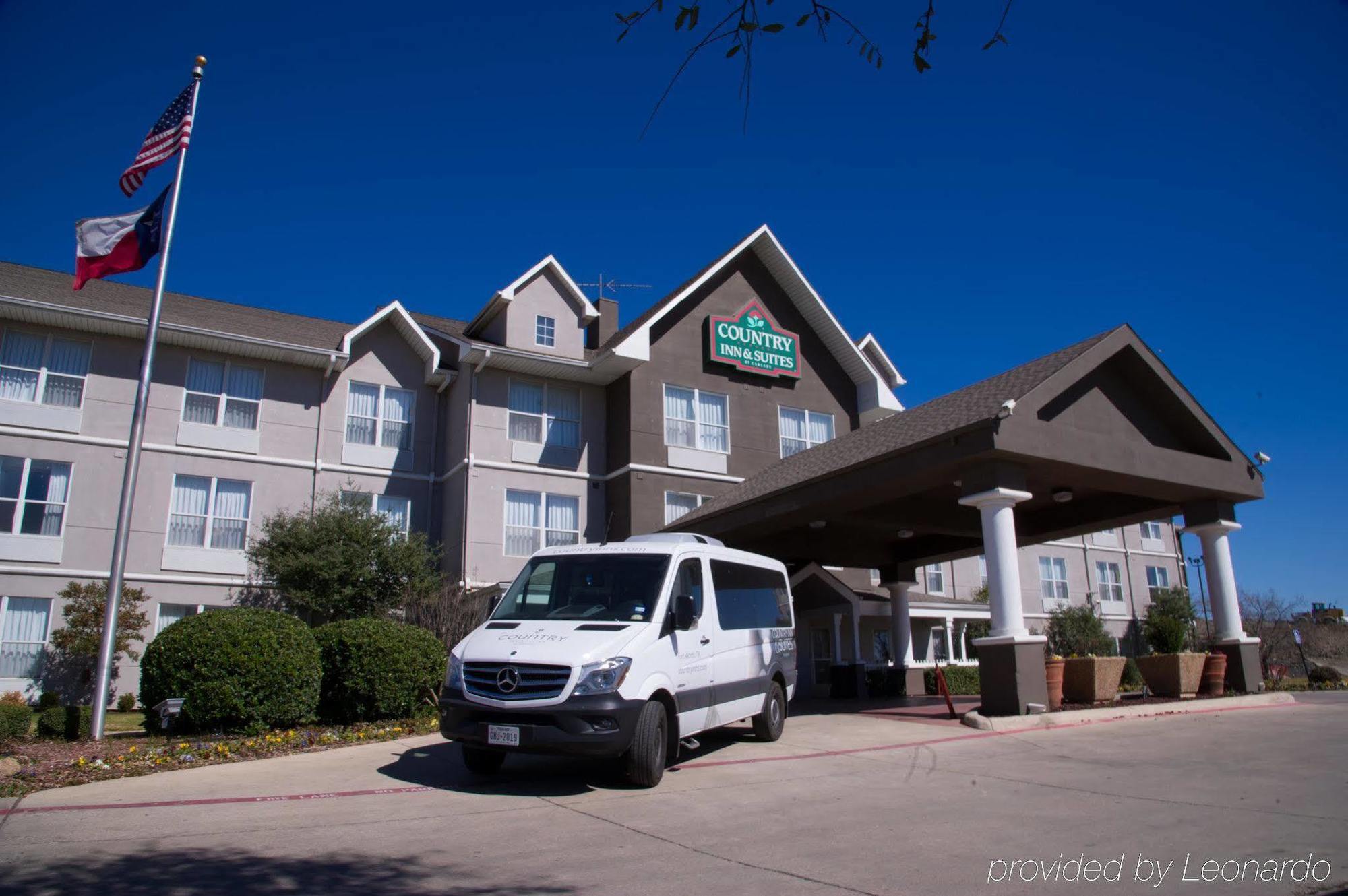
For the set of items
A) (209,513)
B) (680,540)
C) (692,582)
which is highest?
(209,513)

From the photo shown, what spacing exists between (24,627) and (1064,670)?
22.9m

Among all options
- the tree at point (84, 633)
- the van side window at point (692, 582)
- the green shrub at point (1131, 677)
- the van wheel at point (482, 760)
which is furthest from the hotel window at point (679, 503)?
the van wheel at point (482, 760)

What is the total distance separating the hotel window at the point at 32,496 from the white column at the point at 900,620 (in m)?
20.9

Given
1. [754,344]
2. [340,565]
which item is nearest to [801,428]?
[754,344]

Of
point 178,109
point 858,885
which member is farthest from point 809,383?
point 858,885

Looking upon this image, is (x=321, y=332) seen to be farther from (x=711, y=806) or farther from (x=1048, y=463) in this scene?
(x=711, y=806)

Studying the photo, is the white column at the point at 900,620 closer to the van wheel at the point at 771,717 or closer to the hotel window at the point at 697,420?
the hotel window at the point at 697,420

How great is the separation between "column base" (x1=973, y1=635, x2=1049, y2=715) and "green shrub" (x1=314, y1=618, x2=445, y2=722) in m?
8.64

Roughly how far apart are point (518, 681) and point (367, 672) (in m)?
6.20

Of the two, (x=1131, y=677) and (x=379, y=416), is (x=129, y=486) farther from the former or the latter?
(x=1131, y=677)

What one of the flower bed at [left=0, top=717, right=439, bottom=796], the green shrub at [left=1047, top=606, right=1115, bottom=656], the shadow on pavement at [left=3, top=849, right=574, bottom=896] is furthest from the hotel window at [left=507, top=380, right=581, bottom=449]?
the green shrub at [left=1047, top=606, right=1115, bottom=656]

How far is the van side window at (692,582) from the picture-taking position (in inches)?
379

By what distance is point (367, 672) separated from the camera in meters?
13.5

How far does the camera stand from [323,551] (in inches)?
850
